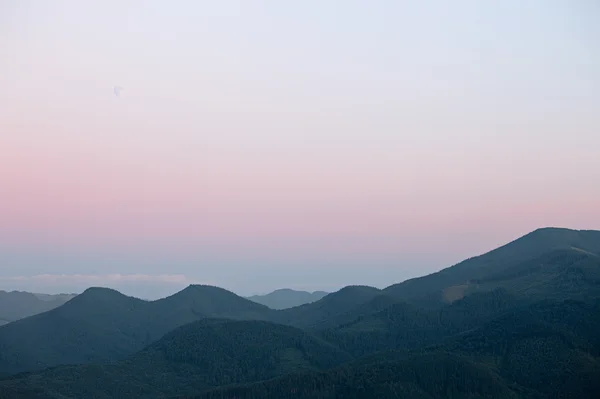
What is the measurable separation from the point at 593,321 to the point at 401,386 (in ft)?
214

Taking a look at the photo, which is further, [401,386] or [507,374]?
[507,374]

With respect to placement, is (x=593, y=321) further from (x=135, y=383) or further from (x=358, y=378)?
(x=135, y=383)

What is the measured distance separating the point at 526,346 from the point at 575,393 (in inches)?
903

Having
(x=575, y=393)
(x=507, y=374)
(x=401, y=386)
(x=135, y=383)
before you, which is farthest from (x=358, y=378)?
(x=135, y=383)

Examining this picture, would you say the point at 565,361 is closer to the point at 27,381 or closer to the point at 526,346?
the point at 526,346

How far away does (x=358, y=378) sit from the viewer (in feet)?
527

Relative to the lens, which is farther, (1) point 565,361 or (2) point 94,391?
(2) point 94,391

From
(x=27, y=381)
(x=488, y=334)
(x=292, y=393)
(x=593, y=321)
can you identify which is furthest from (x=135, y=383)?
(x=593, y=321)

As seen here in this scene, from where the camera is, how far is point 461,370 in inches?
6250

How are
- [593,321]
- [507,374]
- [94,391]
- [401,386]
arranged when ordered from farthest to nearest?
1. [593,321]
2. [94,391]
3. [507,374]
4. [401,386]

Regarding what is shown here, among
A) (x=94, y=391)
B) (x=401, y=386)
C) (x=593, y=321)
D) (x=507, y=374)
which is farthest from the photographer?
(x=593, y=321)

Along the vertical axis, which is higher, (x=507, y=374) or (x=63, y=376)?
(x=63, y=376)

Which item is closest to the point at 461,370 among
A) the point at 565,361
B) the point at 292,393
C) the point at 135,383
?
the point at 565,361

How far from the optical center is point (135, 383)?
628ft
